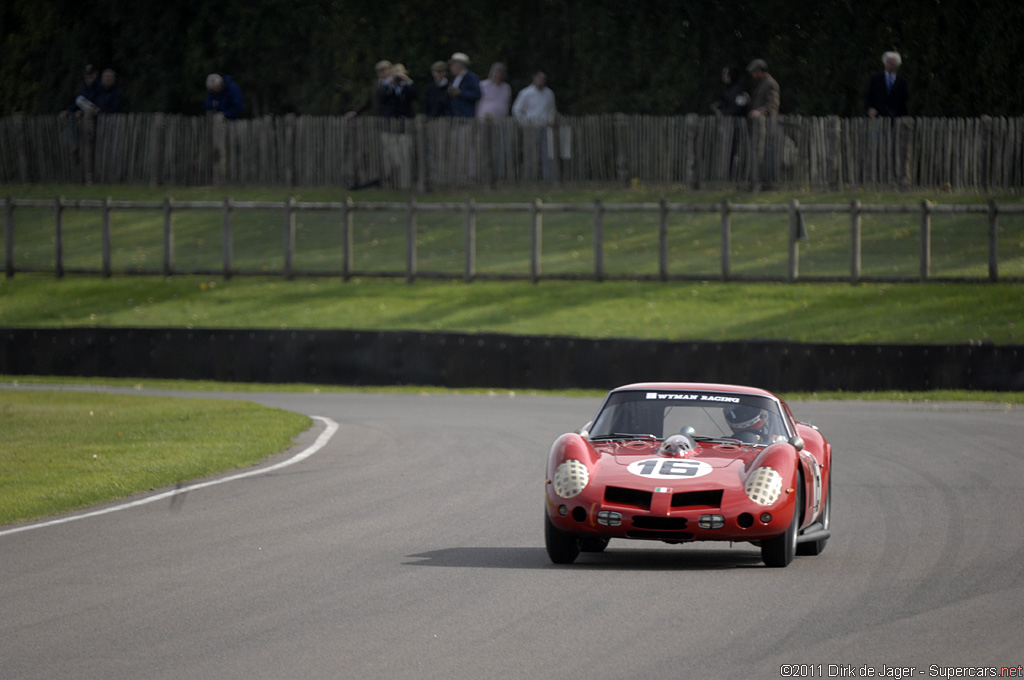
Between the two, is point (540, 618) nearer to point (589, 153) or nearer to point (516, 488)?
point (516, 488)

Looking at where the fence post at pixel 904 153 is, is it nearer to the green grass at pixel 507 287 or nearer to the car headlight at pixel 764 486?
the green grass at pixel 507 287

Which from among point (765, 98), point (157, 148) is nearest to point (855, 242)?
point (765, 98)

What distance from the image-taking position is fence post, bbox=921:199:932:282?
28016mm

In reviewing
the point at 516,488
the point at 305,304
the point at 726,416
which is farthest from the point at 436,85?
the point at 726,416

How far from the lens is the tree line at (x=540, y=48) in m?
34.6

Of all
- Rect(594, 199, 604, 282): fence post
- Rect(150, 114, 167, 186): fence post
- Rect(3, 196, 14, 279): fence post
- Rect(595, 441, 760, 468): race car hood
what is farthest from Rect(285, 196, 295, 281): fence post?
Rect(595, 441, 760, 468): race car hood

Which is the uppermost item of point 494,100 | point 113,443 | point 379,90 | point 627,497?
point 379,90

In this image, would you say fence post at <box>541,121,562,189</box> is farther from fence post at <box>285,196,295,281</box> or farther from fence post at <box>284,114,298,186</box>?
fence post at <box>285,196,295,281</box>

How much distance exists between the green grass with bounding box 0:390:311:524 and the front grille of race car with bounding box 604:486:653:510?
476 centimetres

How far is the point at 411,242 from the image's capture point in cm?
3062

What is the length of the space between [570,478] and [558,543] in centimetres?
40

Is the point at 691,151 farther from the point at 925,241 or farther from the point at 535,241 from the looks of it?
the point at 925,241

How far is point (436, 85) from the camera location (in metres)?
33.8

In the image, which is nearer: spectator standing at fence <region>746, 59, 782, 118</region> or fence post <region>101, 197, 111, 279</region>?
fence post <region>101, 197, 111, 279</region>
